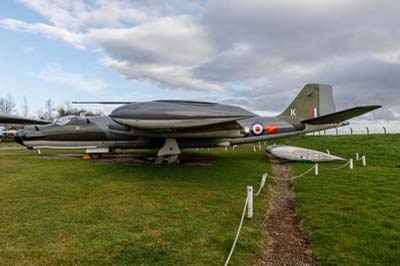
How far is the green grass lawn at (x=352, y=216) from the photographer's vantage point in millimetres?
3770

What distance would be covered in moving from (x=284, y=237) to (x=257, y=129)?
955cm

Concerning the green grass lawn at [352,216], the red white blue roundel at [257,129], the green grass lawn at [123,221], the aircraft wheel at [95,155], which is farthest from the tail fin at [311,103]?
the aircraft wheel at [95,155]

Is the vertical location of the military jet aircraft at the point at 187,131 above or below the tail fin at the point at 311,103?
below

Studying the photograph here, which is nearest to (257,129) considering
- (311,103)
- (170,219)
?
(311,103)

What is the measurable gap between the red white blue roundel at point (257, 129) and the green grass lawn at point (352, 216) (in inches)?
168

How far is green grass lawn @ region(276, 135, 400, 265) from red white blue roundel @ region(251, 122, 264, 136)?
14.0ft

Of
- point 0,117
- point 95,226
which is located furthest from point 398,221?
point 0,117

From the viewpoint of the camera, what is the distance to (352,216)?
5273mm

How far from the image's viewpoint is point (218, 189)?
7629 millimetres

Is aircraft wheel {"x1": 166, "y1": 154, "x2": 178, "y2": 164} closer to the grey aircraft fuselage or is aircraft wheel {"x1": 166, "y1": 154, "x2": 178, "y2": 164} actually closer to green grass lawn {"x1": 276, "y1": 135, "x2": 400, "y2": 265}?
the grey aircraft fuselage

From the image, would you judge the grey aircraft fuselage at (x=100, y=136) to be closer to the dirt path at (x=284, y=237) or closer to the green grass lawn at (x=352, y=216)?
the green grass lawn at (x=352, y=216)

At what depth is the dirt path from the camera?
3.71m

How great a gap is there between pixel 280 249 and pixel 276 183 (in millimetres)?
5274

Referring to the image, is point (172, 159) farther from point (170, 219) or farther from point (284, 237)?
point (284, 237)
